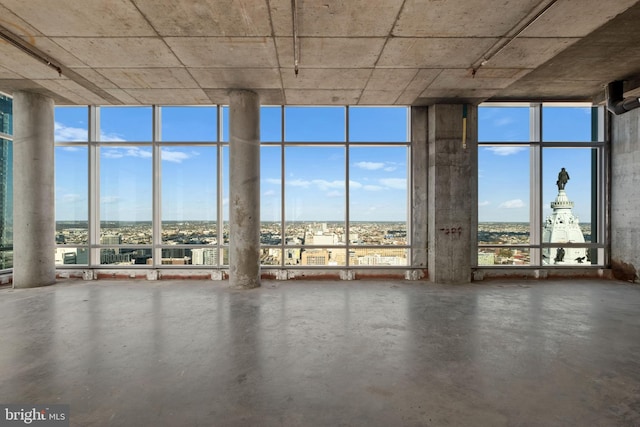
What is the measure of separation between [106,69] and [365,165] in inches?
221

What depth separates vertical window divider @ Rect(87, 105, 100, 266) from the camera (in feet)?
24.1

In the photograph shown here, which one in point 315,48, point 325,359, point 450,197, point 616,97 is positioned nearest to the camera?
point 325,359

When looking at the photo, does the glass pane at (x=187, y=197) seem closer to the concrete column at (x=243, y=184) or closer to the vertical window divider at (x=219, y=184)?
the vertical window divider at (x=219, y=184)

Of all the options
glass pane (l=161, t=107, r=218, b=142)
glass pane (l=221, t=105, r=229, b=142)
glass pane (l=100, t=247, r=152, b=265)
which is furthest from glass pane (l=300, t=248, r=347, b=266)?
glass pane (l=100, t=247, r=152, b=265)

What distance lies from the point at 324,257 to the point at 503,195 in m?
4.80

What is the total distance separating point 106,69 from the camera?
5.32 m

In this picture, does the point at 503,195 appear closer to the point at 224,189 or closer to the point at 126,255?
the point at 224,189

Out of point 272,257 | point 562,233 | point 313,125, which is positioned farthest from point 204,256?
point 562,233

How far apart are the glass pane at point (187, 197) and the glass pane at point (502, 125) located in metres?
6.86

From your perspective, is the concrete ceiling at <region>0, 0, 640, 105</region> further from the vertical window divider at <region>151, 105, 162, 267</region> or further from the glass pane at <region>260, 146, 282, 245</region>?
the glass pane at <region>260, 146, 282, 245</region>

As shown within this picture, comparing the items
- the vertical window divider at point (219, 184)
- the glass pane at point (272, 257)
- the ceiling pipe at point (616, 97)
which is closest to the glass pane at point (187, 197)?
the vertical window divider at point (219, 184)

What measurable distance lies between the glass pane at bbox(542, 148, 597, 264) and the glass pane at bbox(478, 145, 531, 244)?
49 centimetres

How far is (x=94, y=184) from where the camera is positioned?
738 centimetres

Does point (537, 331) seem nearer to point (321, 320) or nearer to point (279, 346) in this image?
point (321, 320)
